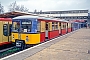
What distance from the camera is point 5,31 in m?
15.5

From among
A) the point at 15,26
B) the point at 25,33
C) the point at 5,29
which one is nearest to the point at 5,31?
the point at 5,29

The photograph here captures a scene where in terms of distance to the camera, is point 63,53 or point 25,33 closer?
point 63,53

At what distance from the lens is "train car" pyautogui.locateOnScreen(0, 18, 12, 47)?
1490 centimetres

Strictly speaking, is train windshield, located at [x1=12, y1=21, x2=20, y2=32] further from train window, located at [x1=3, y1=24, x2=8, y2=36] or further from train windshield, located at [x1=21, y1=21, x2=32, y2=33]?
train window, located at [x1=3, y1=24, x2=8, y2=36]

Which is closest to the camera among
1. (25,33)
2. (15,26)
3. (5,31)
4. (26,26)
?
(25,33)

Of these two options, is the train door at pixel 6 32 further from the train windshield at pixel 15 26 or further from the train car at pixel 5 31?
the train windshield at pixel 15 26

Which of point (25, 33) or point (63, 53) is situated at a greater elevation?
point (25, 33)

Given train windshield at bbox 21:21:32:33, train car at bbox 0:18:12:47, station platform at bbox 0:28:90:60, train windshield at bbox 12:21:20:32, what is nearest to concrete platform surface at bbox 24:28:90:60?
station platform at bbox 0:28:90:60

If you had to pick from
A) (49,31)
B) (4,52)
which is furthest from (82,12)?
(4,52)

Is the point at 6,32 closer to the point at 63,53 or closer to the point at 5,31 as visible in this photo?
the point at 5,31

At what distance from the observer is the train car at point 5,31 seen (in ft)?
48.9

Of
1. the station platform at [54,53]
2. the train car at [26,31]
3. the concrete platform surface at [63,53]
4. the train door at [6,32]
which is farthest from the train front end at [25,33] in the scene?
the concrete platform surface at [63,53]

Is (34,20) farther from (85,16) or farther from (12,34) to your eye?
(85,16)

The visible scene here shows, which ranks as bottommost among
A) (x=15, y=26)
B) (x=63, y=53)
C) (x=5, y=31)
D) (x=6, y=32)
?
(x=63, y=53)
